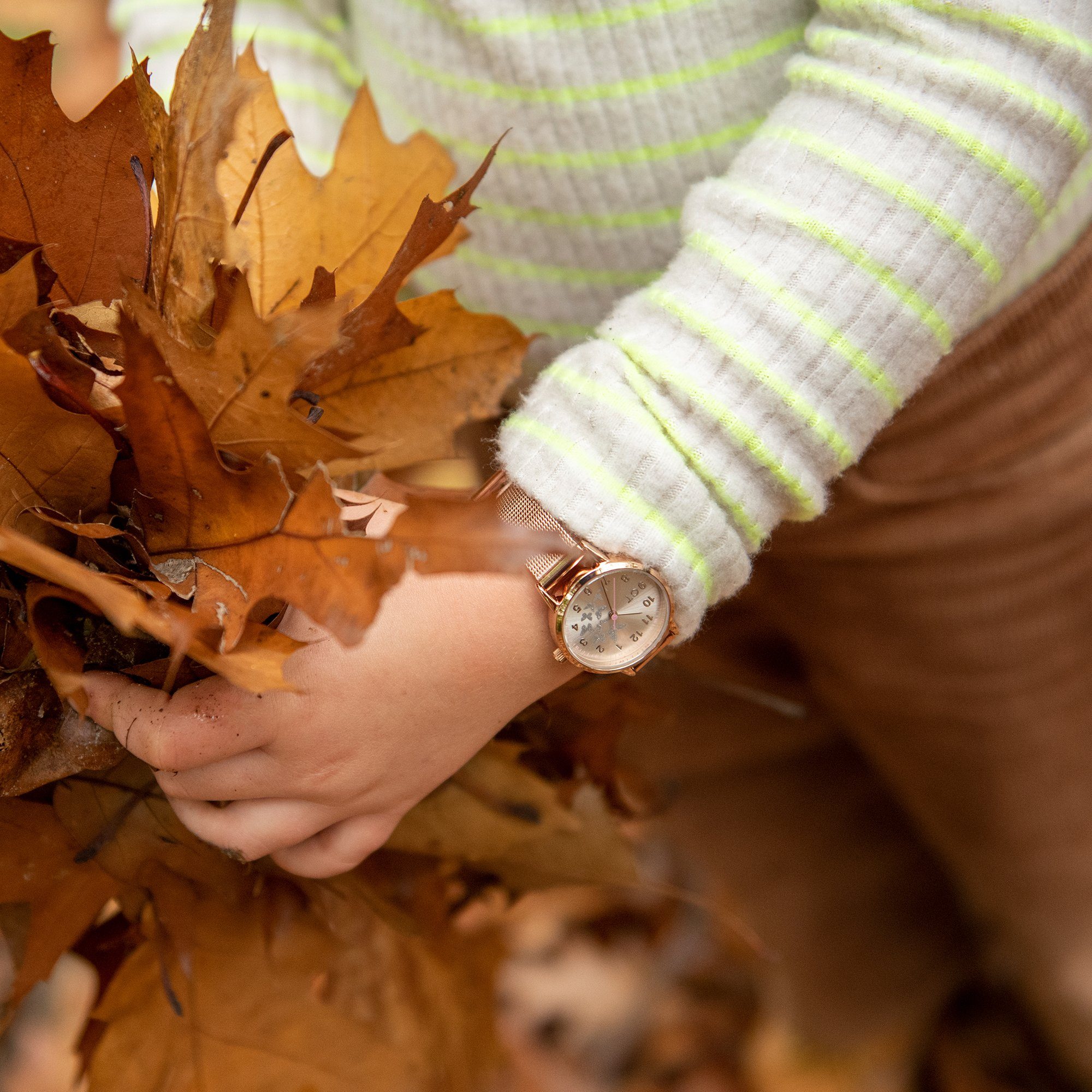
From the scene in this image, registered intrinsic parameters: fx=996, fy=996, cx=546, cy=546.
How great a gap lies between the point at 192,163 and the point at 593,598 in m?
0.25

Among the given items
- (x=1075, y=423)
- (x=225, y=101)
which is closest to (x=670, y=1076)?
(x=1075, y=423)

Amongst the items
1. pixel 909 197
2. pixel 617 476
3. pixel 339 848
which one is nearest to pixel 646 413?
pixel 617 476

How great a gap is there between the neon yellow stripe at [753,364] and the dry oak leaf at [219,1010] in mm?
363

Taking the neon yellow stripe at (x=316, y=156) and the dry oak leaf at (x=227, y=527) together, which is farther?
the neon yellow stripe at (x=316, y=156)

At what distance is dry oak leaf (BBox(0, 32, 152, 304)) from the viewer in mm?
394

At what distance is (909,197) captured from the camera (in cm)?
46

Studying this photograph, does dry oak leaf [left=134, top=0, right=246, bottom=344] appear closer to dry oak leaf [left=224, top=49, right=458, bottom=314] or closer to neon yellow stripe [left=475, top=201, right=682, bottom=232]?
dry oak leaf [left=224, top=49, right=458, bottom=314]

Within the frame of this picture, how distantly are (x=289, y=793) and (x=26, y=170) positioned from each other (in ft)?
0.95

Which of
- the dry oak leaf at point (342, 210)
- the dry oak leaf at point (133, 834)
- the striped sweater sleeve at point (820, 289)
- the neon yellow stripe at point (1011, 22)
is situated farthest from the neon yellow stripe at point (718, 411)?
the dry oak leaf at point (133, 834)

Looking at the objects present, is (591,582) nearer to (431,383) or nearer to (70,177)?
(431,383)

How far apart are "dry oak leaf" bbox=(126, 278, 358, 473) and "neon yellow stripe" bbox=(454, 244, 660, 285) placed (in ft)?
0.98

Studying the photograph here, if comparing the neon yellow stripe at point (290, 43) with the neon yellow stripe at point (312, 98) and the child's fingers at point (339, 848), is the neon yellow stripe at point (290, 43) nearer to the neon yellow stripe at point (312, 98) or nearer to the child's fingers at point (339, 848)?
the neon yellow stripe at point (312, 98)

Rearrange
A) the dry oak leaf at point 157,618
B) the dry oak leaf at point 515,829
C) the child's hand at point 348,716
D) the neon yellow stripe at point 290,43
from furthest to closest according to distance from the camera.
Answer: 1. the neon yellow stripe at point 290,43
2. the dry oak leaf at point 515,829
3. the child's hand at point 348,716
4. the dry oak leaf at point 157,618

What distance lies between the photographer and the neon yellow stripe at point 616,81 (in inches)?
21.9
